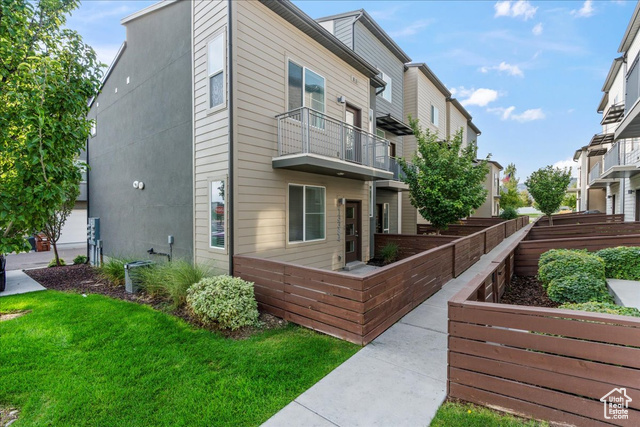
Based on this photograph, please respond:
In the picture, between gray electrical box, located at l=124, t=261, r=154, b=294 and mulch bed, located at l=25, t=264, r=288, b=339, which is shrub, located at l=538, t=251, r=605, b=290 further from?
gray electrical box, located at l=124, t=261, r=154, b=294

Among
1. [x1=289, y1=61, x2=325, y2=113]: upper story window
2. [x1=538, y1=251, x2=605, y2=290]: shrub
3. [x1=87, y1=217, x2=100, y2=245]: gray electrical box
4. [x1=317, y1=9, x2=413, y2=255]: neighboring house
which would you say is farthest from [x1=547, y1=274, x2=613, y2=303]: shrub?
[x1=87, y1=217, x2=100, y2=245]: gray electrical box

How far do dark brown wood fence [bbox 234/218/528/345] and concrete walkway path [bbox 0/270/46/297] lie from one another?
20.1 feet

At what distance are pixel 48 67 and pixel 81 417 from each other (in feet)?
12.4

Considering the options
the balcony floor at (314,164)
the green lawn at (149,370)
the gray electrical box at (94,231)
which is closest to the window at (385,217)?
the balcony floor at (314,164)

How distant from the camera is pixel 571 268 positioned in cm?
535

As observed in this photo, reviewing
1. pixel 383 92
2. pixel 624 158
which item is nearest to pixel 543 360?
pixel 383 92

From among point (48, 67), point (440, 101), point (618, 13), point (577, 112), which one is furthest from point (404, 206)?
point (577, 112)

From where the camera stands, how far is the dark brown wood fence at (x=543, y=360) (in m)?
2.30

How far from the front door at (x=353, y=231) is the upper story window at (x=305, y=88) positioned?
138 inches

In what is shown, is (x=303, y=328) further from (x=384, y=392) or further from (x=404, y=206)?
(x=404, y=206)

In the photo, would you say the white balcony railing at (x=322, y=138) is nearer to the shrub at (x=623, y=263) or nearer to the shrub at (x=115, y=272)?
the shrub at (x=115, y=272)

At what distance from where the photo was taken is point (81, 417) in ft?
9.27

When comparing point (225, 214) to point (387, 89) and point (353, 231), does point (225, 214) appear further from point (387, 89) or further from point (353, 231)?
point (387, 89)

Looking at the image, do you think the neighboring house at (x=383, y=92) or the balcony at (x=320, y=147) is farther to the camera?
the neighboring house at (x=383, y=92)
